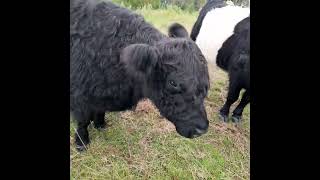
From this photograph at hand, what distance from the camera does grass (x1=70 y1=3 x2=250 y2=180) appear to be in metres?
4.36

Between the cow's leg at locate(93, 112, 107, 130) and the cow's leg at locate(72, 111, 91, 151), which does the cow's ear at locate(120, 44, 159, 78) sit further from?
the cow's leg at locate(93, 112, 107, 130)

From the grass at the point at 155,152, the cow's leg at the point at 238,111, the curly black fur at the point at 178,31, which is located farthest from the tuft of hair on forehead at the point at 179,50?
the cow's leg at the point at 238,111

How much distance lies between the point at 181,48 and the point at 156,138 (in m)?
1.46

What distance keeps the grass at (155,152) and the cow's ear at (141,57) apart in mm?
1137

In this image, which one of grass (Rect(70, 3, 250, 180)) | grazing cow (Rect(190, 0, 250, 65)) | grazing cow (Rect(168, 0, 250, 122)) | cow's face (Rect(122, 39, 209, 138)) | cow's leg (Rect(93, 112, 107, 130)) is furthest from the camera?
grazing cow (Rect(190, 0, 250, 65))

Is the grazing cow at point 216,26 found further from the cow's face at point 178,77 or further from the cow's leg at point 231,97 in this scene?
the cow's face at point 178,77

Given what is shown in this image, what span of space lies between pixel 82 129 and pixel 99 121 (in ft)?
1.19

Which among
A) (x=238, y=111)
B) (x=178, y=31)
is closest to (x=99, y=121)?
(x=178, y=31)

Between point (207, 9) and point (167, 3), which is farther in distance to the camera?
point (167, 3)

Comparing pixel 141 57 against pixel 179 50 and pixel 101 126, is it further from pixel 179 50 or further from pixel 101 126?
pixel 101 126

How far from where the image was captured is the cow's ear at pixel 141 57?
3.77 metres

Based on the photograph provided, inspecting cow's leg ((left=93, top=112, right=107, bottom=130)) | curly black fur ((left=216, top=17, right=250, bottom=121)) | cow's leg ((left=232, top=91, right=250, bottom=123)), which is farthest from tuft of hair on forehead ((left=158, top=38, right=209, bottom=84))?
cow's leg ((left=232, top=91, right=250, bottom=123))

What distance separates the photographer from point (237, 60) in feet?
16.3
